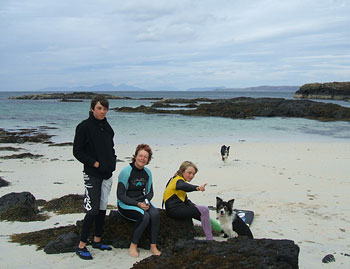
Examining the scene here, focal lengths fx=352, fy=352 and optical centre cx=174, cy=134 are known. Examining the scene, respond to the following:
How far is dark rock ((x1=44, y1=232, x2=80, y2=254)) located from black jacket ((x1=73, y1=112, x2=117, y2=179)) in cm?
91

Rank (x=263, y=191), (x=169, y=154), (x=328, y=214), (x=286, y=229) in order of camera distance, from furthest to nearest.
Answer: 1. (x=169, y=154)
2. (x=263, y=191)
3. (x=328, y=214)
4. (x=286, y=229)

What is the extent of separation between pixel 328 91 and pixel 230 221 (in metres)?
81.5

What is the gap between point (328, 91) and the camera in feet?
257

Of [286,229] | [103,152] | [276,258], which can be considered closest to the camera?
[276,258]

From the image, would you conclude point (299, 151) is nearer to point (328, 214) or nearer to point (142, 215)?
point (328, 214)

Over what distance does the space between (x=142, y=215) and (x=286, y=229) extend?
7.92 feet

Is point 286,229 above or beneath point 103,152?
beneath

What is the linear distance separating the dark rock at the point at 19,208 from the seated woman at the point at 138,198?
2.05m

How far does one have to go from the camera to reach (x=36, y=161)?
12.0 m

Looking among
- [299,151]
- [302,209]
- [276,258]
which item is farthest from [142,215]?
[299,151]

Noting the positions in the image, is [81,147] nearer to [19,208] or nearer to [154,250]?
[154,250]

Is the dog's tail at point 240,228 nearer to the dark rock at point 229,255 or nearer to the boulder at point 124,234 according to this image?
the boulder at point 124,234

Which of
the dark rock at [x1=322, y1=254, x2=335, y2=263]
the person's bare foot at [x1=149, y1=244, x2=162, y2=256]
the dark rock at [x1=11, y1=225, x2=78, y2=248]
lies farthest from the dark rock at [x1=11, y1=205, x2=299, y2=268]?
the dark rock at [x1=11, y1=225, x2=78, y2=248]

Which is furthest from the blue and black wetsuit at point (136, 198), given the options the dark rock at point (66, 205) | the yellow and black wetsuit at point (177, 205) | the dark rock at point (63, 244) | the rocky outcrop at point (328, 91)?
the rocky outcrop at point (328, 91)
